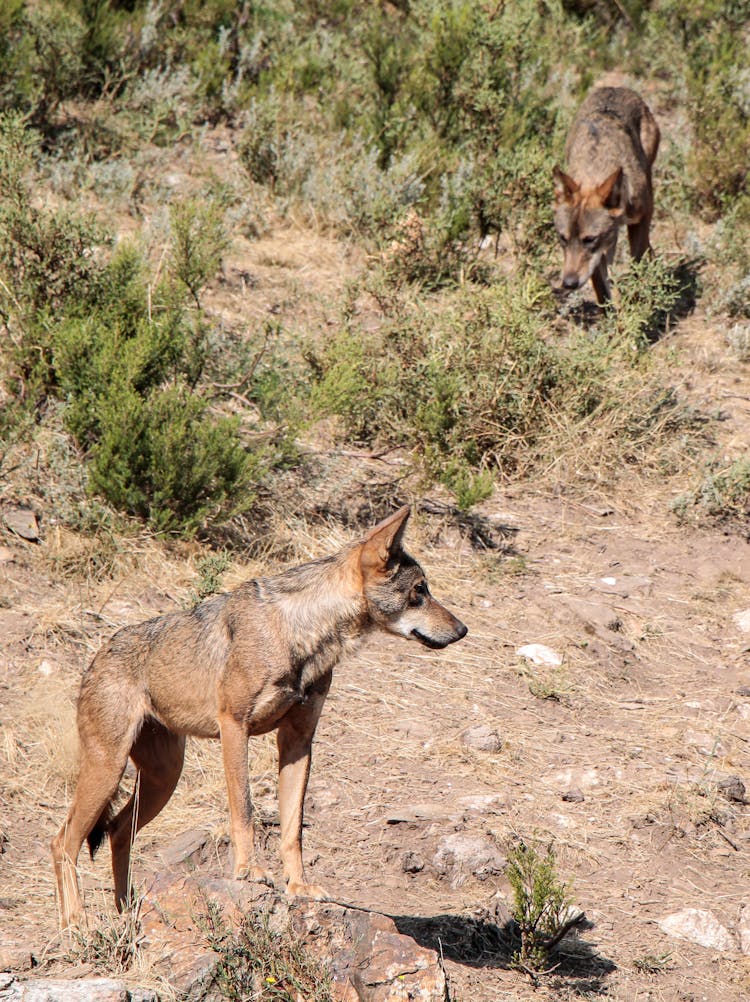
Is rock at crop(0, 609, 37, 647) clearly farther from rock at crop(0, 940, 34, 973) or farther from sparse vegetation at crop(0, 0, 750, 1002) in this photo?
rock at crop(0, 940, 34, 973)

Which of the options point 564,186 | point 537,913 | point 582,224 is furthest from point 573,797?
point 564,186

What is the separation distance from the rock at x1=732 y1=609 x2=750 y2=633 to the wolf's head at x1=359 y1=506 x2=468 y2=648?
3531 mm

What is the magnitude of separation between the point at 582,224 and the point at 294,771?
7391 millimetres

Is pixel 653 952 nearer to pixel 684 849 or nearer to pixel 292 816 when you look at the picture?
pixel 684 849

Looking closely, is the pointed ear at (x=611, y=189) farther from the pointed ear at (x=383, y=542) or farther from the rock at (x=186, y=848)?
the rock at (x=186, y=848)

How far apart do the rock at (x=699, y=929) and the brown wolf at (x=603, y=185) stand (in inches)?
266

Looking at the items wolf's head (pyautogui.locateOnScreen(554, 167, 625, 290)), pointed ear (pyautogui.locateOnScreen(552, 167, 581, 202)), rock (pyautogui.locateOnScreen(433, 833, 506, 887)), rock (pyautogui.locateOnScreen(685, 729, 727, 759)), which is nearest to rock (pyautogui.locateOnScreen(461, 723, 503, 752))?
rock (pyautogui.locateOnScreen(433, 833, 506, 887))

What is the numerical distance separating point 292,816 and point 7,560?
340 centimetres

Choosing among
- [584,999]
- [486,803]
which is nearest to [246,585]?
[486,803]

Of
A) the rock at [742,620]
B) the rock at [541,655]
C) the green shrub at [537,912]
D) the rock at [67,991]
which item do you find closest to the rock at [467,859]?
the green shrub at [537,912]

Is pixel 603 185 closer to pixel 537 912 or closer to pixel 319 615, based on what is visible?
pixel 319 615

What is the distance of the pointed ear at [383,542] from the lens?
5.06m

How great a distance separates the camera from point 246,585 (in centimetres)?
539

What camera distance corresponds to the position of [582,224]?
1098 cm
